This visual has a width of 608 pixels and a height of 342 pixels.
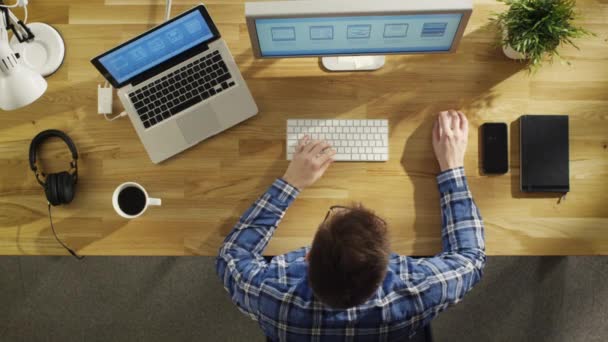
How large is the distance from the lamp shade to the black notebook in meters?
1.21

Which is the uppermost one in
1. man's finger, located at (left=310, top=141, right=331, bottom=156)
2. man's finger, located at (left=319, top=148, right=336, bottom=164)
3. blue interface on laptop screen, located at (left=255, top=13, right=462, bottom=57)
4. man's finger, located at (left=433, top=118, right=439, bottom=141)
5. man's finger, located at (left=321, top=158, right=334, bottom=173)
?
blue interface on laptop screen, located at (left=255, top=13, right=462, bottom=57)

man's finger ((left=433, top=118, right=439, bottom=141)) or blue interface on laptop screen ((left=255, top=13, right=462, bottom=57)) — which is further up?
blue interface on laptop screen ((left=255, top=13, right=462, bottom=57))

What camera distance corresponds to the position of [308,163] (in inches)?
48.3

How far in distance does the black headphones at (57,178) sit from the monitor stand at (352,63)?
0.74 m

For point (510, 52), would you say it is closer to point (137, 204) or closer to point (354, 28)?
point (354, 28)

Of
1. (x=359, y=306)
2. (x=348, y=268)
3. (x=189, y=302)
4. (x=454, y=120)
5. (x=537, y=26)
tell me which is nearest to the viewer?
(x=348, y=268)

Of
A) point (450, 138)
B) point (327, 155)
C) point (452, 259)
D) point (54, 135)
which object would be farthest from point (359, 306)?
point (54, 135)

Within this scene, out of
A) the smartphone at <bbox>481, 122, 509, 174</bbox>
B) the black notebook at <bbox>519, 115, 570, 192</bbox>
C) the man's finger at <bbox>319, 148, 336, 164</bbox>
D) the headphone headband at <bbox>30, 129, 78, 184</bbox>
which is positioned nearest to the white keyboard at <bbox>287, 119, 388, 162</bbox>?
the man's finger at <bbox>319, 148, 336, 164</bbox>

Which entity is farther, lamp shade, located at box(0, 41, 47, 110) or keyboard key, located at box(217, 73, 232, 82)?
keyboard key, located at box(217, 73, 232, 82)

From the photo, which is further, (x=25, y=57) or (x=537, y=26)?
(x=25, y=57)

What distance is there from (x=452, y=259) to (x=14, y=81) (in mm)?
1086

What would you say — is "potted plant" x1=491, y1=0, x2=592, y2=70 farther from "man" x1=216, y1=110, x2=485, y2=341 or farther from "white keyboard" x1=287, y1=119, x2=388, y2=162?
"white keyboard" x1=287, y1=119, x2=388, y2=162

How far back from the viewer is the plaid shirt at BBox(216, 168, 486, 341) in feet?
3.38

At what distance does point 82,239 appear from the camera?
126cm
